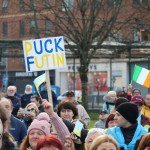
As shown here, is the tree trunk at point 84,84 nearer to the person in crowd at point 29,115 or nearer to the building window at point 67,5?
the building window at point 67,5

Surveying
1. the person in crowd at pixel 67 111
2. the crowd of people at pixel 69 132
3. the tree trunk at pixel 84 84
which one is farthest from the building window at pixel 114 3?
the crowd of people at pixel 69 132

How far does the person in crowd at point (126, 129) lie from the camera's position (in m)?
8.34

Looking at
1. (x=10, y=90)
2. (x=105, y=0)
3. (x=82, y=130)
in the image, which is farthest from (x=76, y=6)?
(x=82, y=130)

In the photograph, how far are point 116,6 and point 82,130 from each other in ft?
80.4

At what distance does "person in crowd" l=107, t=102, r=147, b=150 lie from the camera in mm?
8336

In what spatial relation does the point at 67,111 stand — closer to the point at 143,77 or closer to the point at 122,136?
the point at 122,136

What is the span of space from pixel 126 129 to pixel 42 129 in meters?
1.19

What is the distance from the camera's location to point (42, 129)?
7844mm

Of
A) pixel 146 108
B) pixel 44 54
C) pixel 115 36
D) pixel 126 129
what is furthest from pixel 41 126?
pixel 115 36

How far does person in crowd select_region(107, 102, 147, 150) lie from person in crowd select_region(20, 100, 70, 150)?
60 centimetres

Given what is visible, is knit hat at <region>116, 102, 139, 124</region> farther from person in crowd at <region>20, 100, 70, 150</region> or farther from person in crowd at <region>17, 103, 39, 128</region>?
person in crowd at <region>17, 103, 39, 128</region>

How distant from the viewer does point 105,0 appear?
34406 mm

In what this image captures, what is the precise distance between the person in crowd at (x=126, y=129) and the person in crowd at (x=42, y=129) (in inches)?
23.5

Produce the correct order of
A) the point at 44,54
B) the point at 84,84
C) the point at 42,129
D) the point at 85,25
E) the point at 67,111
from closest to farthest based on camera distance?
the point at 42,129 < the point at 67,111 < the point at 44,54 < the point at 85,25 < the point at 84,84
